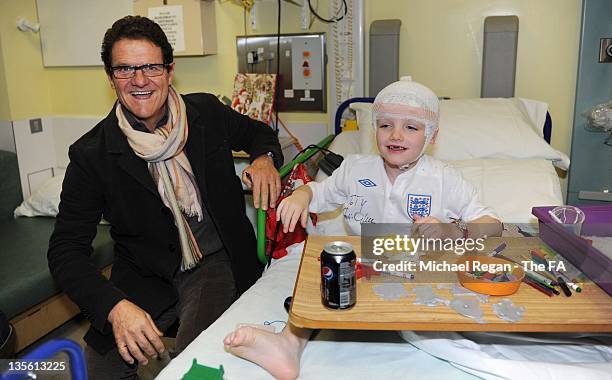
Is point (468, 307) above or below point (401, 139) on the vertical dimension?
below

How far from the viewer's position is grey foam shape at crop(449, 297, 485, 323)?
3.65 ft

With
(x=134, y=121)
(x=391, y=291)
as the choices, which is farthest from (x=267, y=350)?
(x=134, y=121)

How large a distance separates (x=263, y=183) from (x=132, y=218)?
1.52ft

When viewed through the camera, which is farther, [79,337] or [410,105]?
[79,337]

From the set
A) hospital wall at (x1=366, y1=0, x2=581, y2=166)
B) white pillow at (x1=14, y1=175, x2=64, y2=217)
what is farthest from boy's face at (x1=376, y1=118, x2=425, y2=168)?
white pillow at (x1=14, y1=175, x2=64, y2=217)

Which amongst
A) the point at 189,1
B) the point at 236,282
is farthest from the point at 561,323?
the point at 189,1

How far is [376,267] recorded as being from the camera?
1.35 m

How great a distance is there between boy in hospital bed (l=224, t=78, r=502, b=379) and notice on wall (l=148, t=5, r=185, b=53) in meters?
1.68

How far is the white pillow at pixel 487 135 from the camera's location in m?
2.19

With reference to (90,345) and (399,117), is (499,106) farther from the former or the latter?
(90,345)

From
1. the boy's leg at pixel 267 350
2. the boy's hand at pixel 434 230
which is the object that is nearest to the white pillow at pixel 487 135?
the boy's hand at pixel 434 230

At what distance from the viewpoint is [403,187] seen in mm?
1639

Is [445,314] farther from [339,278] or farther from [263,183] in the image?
[263,183]

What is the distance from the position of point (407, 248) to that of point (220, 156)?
2.75ft
